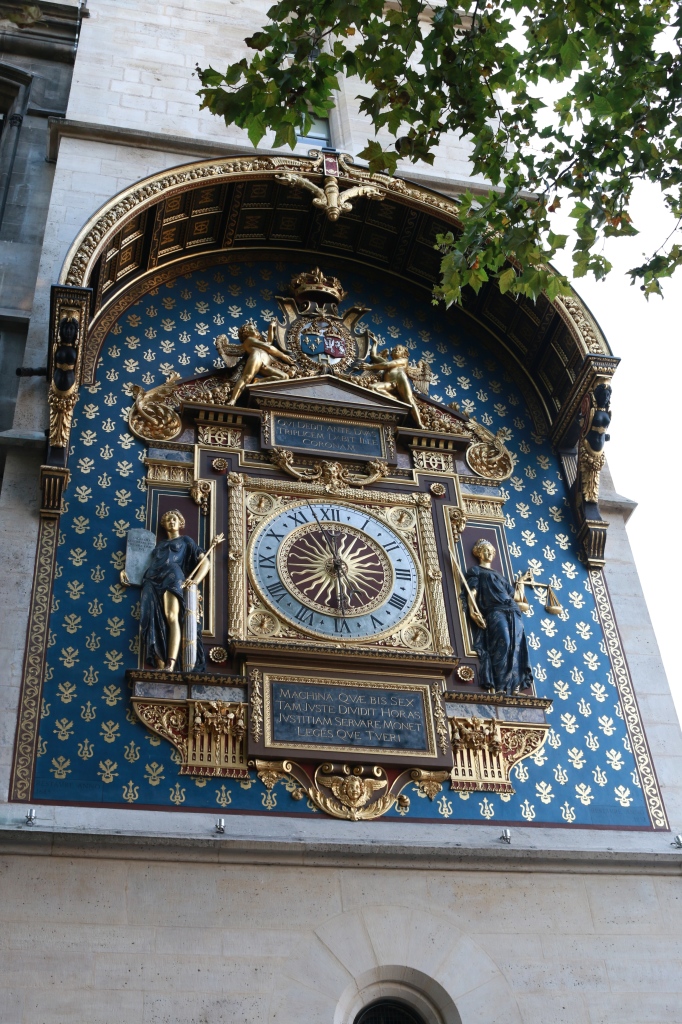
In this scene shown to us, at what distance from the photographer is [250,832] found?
388 inches

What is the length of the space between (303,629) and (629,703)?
9.96 feet

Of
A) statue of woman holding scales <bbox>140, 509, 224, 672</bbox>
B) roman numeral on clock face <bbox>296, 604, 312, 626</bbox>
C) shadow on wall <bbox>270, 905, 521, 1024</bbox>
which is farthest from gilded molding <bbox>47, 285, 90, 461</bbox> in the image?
shadow on wall <bbox>270, 905, 521, 1024</bbox>

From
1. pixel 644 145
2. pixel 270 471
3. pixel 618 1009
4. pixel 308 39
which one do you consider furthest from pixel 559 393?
pixel 618 1009

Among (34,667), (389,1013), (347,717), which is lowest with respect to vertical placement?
(389,1013)

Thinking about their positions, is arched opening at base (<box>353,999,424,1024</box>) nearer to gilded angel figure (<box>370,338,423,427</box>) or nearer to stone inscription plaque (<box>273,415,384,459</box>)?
stone inscription plaque (<box>273,415,384,459</box>)

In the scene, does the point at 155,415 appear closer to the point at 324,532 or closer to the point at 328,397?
the point at 328,397

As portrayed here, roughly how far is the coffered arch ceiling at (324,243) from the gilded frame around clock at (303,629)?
1.96 metres

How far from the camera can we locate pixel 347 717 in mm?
10602

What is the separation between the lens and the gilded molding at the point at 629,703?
11039 mm

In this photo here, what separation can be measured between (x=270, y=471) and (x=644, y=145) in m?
4.47

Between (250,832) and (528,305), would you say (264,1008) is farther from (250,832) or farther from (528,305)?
(528,305)

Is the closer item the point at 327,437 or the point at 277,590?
the point at 277,590

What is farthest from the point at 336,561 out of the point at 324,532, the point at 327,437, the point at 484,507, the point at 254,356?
the point at 254,356

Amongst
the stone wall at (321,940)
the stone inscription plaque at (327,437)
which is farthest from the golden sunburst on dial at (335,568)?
the stone wall at (321,940)
